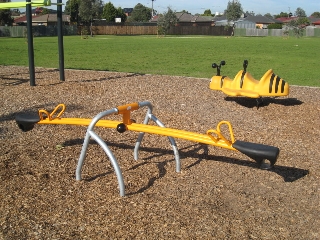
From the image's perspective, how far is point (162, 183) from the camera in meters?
4.36

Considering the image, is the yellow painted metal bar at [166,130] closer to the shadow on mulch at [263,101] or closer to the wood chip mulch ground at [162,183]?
the wood chip mulch ground at [162,183]

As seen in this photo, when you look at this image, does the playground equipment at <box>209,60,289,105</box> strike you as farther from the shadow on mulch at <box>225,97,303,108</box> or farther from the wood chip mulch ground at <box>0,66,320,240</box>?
the wood chip mulch ground at <box>0,66,320,240</box>

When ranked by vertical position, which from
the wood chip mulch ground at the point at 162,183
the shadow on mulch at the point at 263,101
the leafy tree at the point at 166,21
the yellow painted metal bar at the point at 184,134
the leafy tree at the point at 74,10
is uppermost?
the leafy tree at the point at 74,10

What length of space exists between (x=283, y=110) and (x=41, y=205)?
5300 millimetres

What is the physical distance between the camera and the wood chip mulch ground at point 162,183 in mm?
3471

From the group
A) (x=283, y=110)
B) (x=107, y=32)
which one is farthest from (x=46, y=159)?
(x=107, y=32)

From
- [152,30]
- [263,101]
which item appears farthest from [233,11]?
[263,101]

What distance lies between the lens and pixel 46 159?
4.86 metres

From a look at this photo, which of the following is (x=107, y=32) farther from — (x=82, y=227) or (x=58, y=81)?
(x=82, y=227)

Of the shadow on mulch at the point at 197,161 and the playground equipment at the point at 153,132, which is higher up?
the playground equipment at the point at 153,132

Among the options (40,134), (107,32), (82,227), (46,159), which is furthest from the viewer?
(107,32)

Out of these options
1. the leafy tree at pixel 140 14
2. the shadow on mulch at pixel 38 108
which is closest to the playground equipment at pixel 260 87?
the shadow on mulch at pixel 38 108

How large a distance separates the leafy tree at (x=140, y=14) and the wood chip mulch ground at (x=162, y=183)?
108194mm

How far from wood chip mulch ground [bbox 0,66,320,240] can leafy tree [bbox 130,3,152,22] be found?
108194 mm
